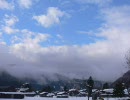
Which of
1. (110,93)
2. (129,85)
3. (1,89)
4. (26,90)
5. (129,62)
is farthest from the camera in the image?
(26,90)

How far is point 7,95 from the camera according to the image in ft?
464

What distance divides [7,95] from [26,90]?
55864 mm

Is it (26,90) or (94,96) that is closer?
(94,96)

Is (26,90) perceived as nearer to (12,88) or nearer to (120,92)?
(12,88)

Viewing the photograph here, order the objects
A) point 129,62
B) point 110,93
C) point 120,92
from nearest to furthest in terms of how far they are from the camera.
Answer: point 129,62 → point 120,92 → point 110,93

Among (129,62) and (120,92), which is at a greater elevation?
(129,62)

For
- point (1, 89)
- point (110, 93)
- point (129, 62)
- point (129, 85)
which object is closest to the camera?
point (129, 62)

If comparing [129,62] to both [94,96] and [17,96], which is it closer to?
[94,96]

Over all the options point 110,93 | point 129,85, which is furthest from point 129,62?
point 110,93

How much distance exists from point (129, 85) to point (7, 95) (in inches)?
2112

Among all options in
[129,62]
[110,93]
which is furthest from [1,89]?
[129,62]

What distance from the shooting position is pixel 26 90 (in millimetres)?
197000

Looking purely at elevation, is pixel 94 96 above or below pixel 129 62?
below

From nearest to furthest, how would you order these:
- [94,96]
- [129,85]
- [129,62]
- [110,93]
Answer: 1. [94,96]
2. [129,62]
3. [129,85]
4. [110,93]
